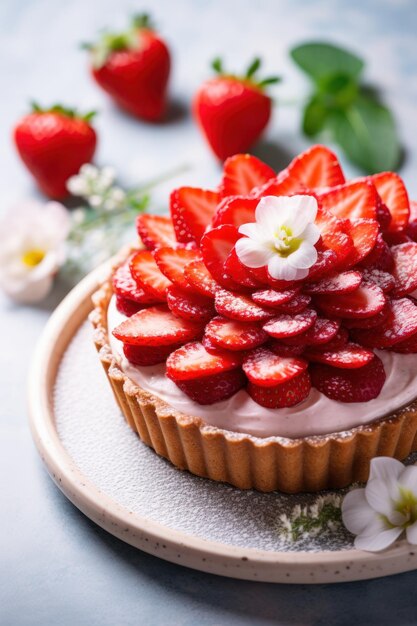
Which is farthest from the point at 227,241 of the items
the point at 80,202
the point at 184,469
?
the point at 80,202

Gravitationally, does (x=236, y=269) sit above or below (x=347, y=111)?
above

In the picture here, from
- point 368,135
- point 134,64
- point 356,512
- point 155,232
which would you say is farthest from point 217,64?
point 356,512

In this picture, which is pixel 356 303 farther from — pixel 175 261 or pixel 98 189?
pixel 98 189

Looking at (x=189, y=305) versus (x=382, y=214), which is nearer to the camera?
(x=189, y=305)

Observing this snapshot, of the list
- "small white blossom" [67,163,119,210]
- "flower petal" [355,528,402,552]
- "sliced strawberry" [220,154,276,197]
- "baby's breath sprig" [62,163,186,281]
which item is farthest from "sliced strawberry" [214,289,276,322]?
"small white blossom" [67,163,119,210]

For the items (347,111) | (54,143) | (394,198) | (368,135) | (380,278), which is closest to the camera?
(380,278)

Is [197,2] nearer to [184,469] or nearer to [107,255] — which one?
[107,255]

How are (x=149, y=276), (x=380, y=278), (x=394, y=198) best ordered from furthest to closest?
(x=394, y=198) < (x=149, y=276) < (x=380, y=278)

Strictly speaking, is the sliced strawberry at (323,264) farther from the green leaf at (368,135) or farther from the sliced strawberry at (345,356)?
the green leaf at (368,135)

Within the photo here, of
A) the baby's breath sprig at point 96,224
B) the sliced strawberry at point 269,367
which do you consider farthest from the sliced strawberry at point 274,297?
the baby's breath sprig at point 96,224

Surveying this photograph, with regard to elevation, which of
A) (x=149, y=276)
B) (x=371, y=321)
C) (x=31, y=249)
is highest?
(x=149, y=276)
